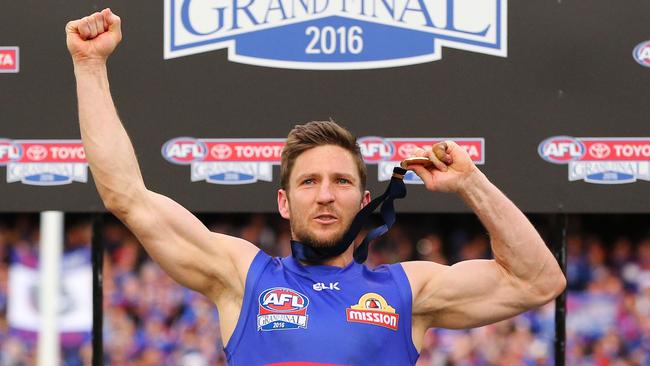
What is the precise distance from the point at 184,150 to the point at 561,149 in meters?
1.55

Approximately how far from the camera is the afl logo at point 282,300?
3002 mm

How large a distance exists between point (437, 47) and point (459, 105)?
259mm

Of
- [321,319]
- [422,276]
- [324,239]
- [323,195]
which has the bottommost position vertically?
[321,319]

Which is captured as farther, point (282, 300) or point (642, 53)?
point (642, 53)

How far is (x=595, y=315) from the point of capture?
17.0ft

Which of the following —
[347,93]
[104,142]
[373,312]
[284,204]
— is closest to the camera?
[104,142]

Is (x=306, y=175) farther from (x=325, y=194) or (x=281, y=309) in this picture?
(x=281, y=309)

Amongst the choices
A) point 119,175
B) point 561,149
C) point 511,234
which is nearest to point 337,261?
point 511,234

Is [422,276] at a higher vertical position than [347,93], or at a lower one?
lower

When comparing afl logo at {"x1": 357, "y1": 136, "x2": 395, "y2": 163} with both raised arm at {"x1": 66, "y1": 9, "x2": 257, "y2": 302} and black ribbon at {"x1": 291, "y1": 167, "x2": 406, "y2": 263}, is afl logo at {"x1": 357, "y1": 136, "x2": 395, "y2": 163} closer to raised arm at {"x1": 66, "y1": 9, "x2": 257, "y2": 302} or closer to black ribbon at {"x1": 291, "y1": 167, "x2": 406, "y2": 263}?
black ribbon at {"x1": 291, "y1": 167, "x2": 406, "y2": 263}

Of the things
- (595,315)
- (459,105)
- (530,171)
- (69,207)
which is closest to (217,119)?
(69,207)

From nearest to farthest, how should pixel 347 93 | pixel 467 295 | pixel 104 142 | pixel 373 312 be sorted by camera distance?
pixel 104 142 → pixel 373 312 → pixel 467 295 → pixel 347 93

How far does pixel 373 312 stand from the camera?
3.01 metres

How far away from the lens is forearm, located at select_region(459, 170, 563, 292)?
292 centimetres
